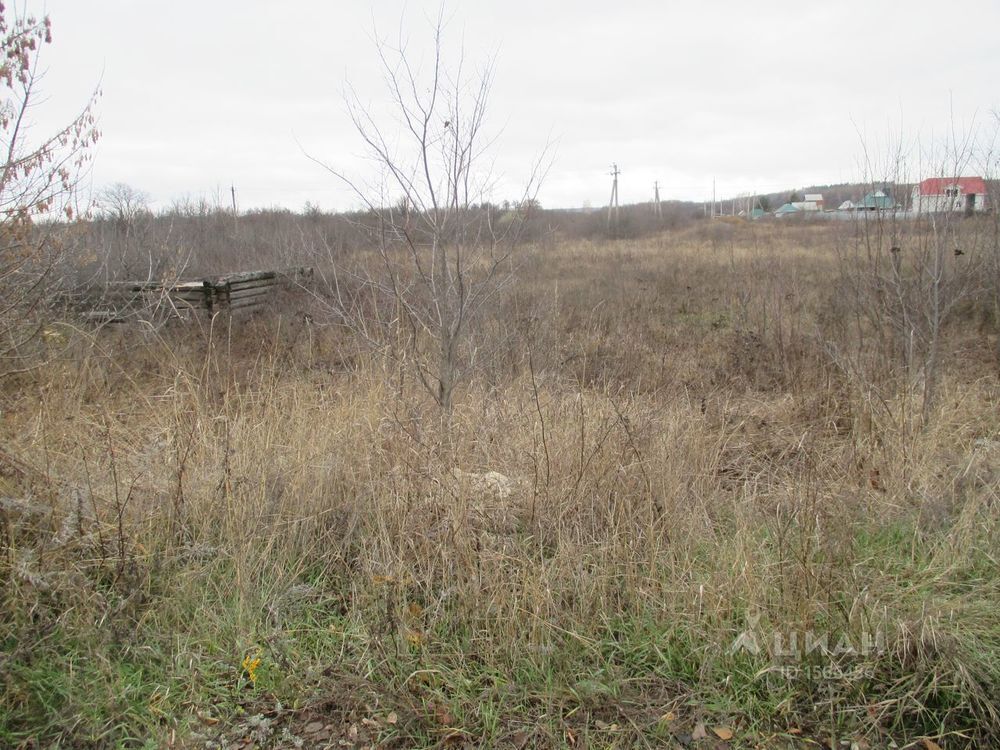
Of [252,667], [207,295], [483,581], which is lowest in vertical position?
[252,667]

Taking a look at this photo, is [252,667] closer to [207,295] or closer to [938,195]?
[938,195]

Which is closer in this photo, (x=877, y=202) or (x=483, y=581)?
(x=483, y=581)

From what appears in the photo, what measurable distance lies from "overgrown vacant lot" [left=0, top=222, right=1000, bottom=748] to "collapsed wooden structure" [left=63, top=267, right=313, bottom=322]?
426 centimetres

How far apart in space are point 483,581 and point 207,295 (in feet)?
27.7

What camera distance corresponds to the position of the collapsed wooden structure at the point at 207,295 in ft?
27.0

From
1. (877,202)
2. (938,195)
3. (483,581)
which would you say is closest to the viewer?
(483,581)

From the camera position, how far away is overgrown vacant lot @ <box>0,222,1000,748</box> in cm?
213

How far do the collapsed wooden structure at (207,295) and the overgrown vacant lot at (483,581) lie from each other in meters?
4.26

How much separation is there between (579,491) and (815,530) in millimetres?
990

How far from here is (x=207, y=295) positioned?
9.66m

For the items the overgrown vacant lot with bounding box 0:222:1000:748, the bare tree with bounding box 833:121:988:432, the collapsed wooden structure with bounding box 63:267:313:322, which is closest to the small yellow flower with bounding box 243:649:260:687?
the overgrown vacant lot with bounding box 0:222:1000:748

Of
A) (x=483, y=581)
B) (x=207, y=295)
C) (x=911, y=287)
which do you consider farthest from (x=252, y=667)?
(x=207, y=295)

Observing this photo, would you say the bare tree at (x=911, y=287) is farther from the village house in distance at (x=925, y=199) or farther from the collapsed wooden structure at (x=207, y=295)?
the collapsed wooden structure at (x=207, y=295)

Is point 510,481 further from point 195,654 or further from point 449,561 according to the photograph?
point 195,654
